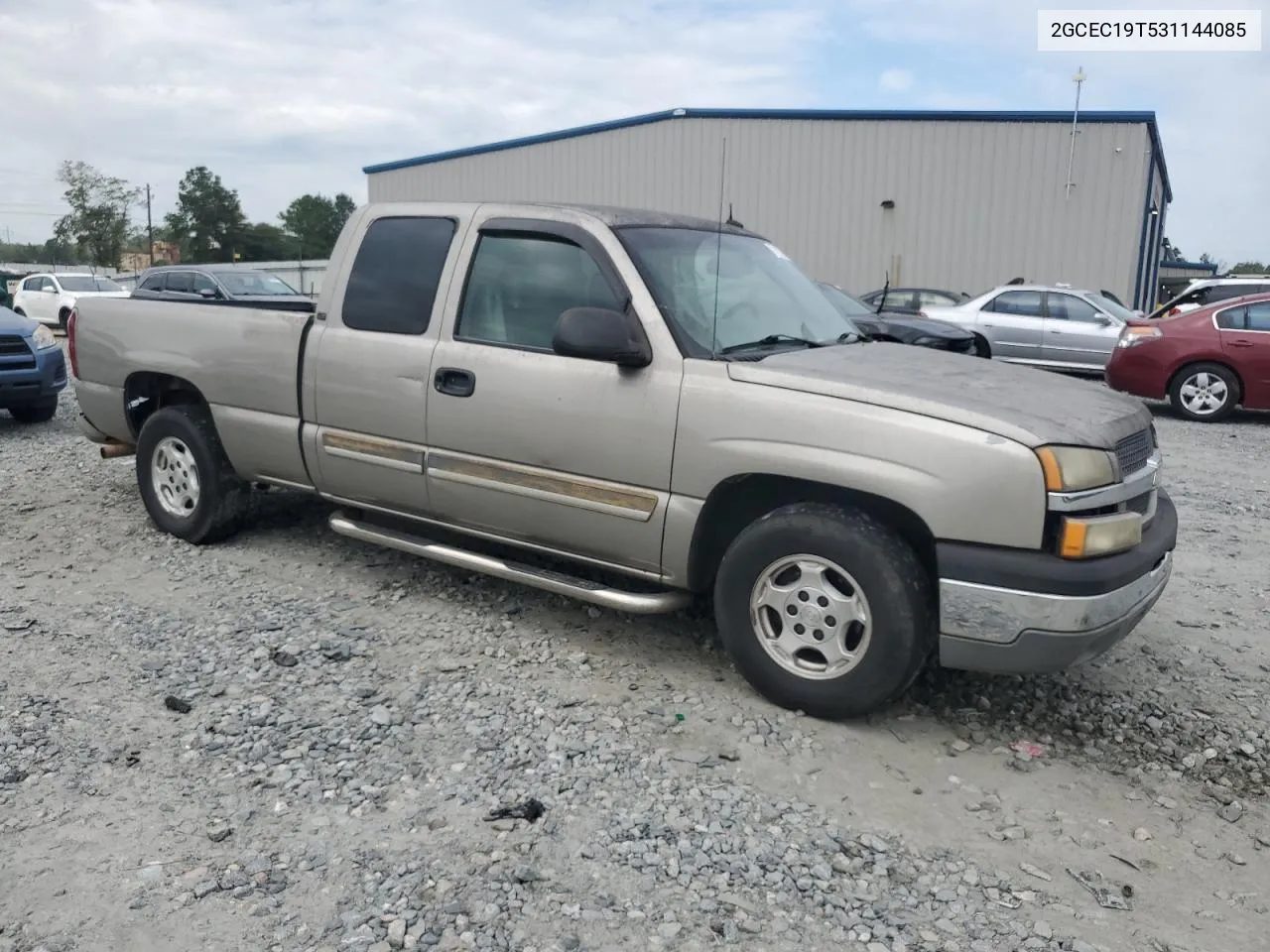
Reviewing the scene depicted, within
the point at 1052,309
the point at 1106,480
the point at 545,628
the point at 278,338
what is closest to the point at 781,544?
the point at 1106,480

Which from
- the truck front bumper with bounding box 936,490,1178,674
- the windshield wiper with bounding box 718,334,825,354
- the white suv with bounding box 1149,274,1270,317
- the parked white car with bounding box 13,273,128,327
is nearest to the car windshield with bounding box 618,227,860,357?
the windshield wiper with bounding box 718,334,825,354

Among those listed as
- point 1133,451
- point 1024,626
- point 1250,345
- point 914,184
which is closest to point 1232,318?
point 1250,345

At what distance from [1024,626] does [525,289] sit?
95.5 inches

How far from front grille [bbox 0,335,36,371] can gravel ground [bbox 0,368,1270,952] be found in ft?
17.8

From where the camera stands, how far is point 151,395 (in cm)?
596

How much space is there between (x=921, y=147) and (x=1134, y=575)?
2203 cm

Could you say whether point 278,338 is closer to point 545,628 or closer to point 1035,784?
point 545,628

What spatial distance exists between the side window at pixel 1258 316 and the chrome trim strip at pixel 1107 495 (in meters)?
9.11

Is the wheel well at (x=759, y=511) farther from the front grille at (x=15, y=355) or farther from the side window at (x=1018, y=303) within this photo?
the side window at (x=1018, y=303)

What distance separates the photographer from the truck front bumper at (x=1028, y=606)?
327 centimetres

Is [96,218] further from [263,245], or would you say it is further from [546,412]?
[546,412]

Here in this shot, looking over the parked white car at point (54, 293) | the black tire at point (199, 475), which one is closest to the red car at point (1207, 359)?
the black tire at point (199, 475)

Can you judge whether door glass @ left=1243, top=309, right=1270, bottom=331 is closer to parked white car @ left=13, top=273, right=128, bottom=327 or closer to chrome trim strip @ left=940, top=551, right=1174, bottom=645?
chrome trim strip @ left=940, top=551, right=1174, bottom=645

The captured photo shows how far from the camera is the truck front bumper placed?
10.7 ft
